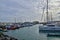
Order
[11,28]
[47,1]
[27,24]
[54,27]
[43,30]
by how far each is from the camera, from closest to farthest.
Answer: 1. [47,1]
2. [54,27]
3. [43,30]
4. [11,28]
5. [27,24]

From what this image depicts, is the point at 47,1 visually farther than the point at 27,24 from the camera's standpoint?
No

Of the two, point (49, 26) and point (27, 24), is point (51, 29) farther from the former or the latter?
point (27, 24)

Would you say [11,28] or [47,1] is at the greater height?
[47,1]

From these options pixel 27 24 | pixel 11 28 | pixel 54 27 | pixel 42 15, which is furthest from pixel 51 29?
pixel 27 24

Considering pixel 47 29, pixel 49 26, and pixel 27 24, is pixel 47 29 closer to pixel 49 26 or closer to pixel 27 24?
pixel 49 26

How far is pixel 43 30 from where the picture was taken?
31.5 meters

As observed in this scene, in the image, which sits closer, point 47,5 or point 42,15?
point 47,5

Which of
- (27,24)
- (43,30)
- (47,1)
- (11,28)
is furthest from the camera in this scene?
(27,24)

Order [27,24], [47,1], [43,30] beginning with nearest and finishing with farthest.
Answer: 1. [47,1]
2. [43,30]
3. [27,24]

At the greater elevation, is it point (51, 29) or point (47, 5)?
point (47, 5)

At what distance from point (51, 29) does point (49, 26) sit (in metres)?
1.63

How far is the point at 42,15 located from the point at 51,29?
4978 mm

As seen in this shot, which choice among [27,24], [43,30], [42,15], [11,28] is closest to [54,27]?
[43,30]

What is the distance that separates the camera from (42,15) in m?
33.4
